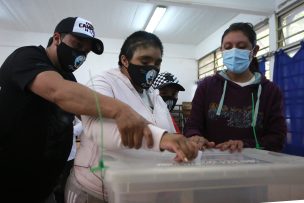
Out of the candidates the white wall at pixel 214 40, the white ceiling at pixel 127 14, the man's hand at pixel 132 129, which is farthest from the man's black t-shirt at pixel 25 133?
the white wall at pixel 214 40

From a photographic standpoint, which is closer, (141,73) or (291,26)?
(141,73)

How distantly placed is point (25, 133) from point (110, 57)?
5451 millimetres

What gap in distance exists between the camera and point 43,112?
115cm

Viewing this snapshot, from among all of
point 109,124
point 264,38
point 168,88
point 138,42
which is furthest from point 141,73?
point 264,38

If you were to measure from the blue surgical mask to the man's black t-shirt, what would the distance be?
0.87 m

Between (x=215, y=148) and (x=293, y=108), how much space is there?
2522 millimetres

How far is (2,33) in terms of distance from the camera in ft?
19.6

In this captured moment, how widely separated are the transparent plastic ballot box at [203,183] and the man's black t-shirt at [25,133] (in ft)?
1.97

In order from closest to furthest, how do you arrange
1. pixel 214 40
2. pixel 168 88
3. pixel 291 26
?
pixel 168 88, pixel 291 26, pixel 214 40

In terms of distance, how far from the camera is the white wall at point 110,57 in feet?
19.8

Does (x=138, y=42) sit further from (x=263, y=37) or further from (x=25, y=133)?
(x=263, y=37)

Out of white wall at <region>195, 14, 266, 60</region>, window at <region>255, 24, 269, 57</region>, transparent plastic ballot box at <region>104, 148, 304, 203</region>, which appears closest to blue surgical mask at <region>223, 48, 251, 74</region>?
transparent plastic ballot box at <region>104, 148, 304, 203</region>

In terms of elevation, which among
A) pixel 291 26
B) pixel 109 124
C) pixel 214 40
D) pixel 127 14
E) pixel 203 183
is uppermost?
pixel 127 14

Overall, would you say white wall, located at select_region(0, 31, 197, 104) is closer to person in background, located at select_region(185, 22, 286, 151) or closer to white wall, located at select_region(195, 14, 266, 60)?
white wall, located at select_region(195, 14, 266, 60)
